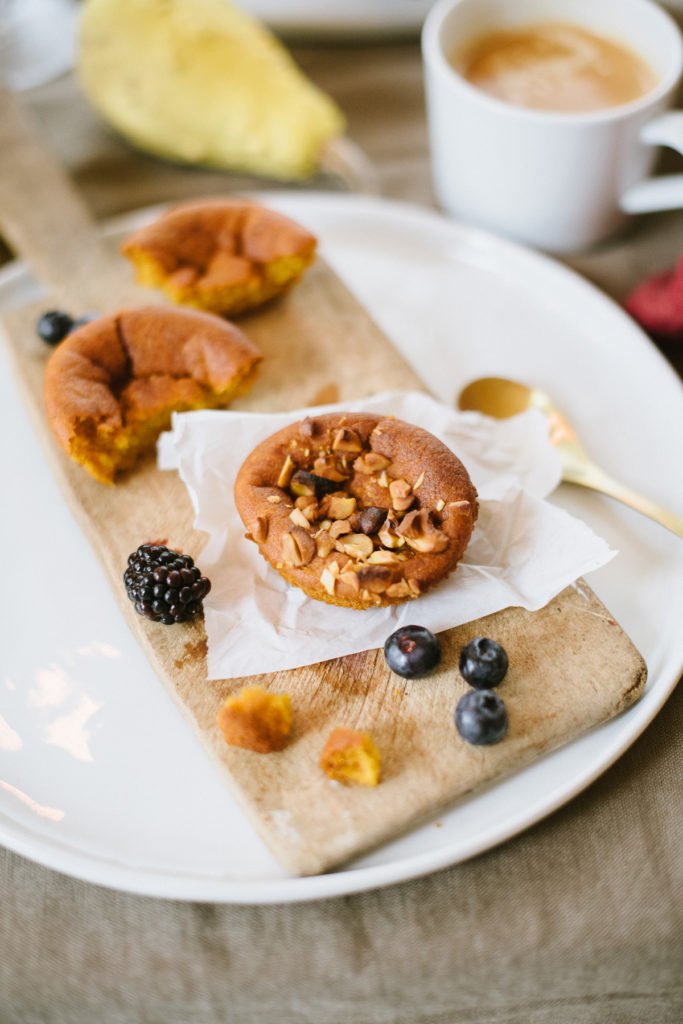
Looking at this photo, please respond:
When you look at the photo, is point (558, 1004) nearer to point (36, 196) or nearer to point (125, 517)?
point (125, 517)

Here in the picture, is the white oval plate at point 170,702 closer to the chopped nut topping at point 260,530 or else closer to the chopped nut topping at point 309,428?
the chopped nut topping at point 260,530

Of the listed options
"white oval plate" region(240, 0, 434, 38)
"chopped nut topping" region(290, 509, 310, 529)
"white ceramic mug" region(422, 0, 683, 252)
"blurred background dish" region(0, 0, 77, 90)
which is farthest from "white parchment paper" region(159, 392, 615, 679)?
"blurred background dish" region(0, 0, 77, 90)

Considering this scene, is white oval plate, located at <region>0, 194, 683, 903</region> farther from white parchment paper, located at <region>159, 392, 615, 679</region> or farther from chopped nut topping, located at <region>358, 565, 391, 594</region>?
chopped nut topping, located at <region>358, 565, 391, 594</region>

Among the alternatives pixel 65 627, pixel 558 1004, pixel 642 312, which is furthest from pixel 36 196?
pixel 558 1004

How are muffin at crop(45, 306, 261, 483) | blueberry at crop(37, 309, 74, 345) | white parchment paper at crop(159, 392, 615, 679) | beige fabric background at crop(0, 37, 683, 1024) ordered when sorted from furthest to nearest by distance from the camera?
blueberry at crop(37, 309, 74, 345), muffin at crop(45, 306, 261, 483), white parchment paper at crop(159, 392, 615, 679), beige fabric background at crop(0, 37, 683, 1024)

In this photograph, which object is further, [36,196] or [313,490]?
[36,196]

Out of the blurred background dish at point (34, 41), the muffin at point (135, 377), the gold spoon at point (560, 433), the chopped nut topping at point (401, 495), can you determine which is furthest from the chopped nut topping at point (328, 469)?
the blurred background dish at point (34, 41)
